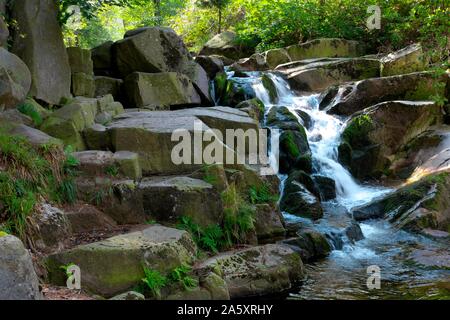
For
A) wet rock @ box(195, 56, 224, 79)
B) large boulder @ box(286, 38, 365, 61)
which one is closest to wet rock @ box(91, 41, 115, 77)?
wet rock @ box(195, 56, 224, 79)

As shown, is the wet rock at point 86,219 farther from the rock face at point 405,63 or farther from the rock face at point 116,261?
the rock face at point 405,63

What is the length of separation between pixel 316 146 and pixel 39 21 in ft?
22.9

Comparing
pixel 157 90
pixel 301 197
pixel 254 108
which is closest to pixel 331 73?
pixel 254 108

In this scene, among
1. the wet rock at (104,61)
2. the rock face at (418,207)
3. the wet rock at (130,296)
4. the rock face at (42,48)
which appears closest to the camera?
the wet rock at (130,296)

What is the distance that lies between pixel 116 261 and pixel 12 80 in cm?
360

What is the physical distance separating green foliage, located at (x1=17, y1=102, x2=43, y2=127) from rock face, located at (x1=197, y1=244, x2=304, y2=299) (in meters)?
3.53

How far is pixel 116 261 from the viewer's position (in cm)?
522

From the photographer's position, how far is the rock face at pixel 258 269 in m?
6.05

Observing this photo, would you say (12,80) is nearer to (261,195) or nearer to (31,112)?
(31,112)

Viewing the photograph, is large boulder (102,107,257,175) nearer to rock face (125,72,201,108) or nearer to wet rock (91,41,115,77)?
rock face (125,72,201,108)

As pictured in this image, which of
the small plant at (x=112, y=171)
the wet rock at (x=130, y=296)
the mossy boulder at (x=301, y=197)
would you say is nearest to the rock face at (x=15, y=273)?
the wet rock at (x=130, y=296)

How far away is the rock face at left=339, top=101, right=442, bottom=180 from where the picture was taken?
39.8ft

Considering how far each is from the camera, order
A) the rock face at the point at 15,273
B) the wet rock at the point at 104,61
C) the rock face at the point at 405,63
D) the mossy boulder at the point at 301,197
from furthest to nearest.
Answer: the rock face at the point at 405,63 → the wet rock at the point at 104,61 → the mossy boulder at the point at 301,197 → the rock face at the point at 15,273

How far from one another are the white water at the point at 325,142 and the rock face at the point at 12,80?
6.63 metres
